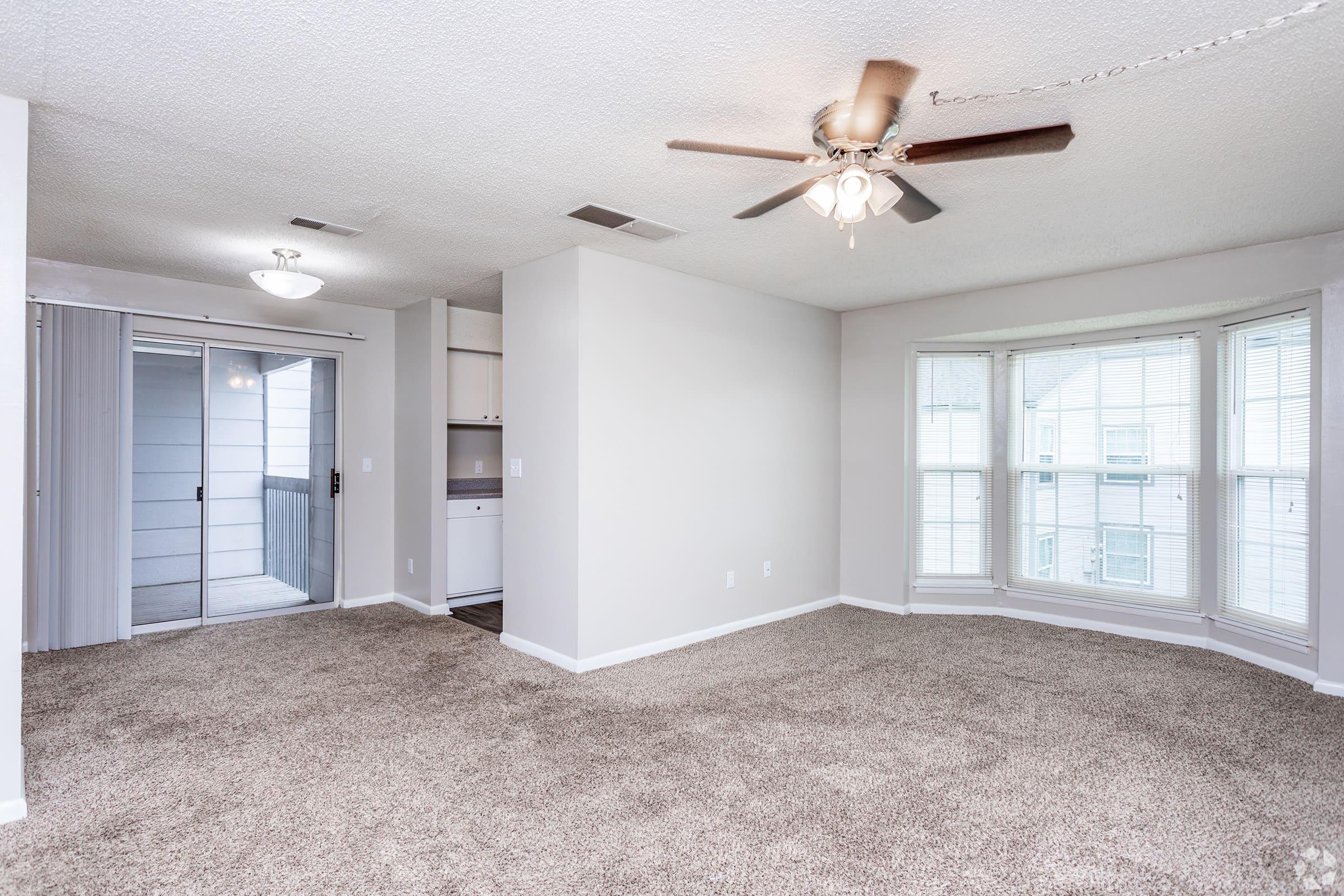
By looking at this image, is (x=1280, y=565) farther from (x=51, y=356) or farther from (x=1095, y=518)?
(x=51, y=356)

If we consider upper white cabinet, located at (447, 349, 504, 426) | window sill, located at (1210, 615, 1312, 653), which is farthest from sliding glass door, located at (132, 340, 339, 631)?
window sill, located at (1210, 615, 1312, 653)

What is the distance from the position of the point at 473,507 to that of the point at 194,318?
7.68 feet

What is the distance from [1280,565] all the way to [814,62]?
13.4 feet

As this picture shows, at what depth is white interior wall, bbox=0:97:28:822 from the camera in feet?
7.56

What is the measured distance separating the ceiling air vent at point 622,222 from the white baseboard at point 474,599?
3.36m

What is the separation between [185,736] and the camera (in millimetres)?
3062

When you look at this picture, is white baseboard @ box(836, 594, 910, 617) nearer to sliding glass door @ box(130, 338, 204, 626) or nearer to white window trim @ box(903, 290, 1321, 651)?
white window trim @ box(903, 290, 1321, 651)

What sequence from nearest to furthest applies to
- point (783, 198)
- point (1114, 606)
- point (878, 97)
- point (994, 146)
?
Result: point (878, 97), point (994, 146), point (783, 198), point (1114, 606)

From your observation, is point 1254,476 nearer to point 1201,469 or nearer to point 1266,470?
point 1266,470

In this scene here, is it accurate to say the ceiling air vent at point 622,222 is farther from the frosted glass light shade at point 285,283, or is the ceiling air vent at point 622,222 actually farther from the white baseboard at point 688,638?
the white baseboard at point 688,638

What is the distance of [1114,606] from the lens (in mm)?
4828

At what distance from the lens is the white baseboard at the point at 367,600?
5.57m

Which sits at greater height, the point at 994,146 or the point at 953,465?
the point at 994,146

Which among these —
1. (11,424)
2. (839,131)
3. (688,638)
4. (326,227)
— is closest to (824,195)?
(839,131)
